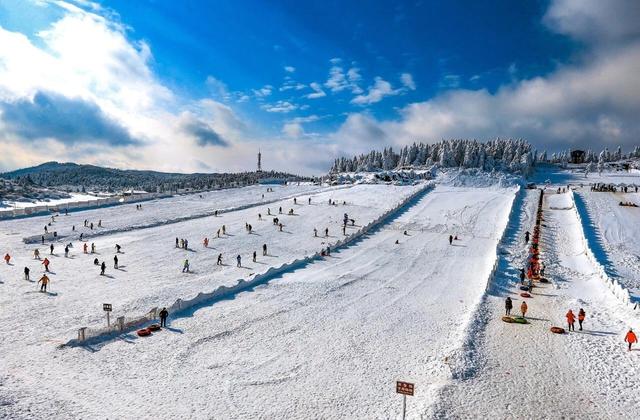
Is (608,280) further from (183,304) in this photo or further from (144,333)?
(144,333)

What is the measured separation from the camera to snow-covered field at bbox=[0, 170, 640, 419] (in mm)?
13711

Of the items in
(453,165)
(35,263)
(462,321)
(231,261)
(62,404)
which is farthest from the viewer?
(453,165)

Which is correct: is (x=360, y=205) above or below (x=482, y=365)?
above

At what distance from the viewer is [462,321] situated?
2188 cm

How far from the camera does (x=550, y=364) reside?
56.1 feet

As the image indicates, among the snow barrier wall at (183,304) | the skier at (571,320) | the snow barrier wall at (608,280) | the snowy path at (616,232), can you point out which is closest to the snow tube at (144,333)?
the snow barrier wall at (183,304)

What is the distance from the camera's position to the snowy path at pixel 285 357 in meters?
13.3

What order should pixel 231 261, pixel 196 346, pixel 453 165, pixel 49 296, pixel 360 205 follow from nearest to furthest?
pixel 196 346, pixel 49 296, pixel 231 261, pixel 360 205, pixel 453 165

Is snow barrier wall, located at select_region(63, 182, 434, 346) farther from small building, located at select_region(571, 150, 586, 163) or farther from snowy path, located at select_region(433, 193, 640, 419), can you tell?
small building, located at select_region(571, 150, 586, 163)

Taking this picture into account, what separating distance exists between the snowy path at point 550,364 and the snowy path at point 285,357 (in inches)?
50.8

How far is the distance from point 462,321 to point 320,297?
7.65 meters

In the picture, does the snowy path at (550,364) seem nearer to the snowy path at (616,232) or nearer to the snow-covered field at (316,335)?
the snow-covered field at (316,335)

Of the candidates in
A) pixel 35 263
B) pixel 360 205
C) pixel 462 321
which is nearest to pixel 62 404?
pixel 462 321

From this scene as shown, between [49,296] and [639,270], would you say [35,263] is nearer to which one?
[49,296]
